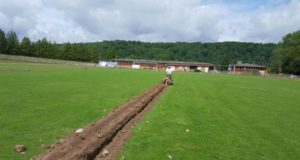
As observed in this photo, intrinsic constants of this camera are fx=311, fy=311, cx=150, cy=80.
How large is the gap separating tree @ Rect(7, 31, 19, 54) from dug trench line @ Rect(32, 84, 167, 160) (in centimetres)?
11544

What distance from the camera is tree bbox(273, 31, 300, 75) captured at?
11238 cm

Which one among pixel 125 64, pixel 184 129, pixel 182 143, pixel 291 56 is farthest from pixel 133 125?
pixel 125 64

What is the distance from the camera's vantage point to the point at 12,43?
11738 cm

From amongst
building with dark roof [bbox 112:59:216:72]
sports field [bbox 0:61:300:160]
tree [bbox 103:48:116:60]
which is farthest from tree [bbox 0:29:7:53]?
sports field [bbox 0:61:300:160]

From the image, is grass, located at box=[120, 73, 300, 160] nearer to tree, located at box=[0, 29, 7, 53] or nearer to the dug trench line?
the dug trench line

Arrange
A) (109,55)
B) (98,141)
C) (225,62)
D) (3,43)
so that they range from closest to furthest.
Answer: (98,141) → (3,43) → (225,62) → (109,55)

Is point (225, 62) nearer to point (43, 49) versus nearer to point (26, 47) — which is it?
point (43, 49)

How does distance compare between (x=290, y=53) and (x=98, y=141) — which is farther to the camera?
(x=290, y=53)

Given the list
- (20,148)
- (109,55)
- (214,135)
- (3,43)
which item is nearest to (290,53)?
(109,55)

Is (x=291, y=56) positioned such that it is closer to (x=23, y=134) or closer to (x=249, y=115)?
(x=249, y=115)

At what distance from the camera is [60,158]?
798cm

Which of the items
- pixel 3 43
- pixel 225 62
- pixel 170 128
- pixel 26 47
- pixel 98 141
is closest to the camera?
pixel 98 141

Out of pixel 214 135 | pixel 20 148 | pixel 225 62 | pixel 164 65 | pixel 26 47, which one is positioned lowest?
pixel 214 135

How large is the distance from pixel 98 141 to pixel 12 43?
393 ft
